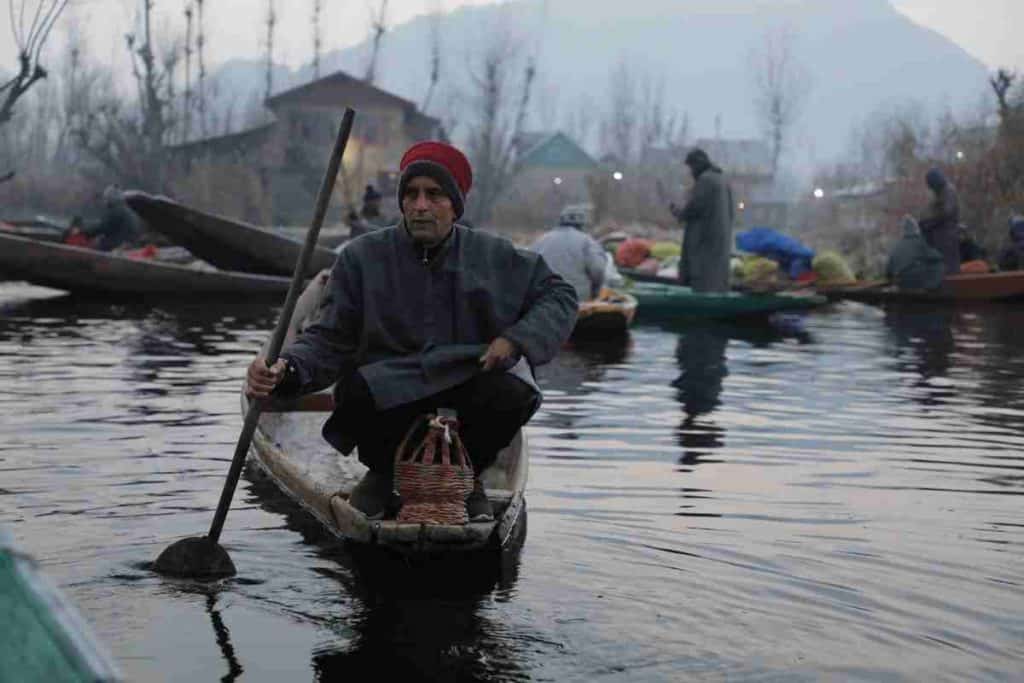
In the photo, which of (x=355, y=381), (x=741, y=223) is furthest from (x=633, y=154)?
(x=355, y=381)

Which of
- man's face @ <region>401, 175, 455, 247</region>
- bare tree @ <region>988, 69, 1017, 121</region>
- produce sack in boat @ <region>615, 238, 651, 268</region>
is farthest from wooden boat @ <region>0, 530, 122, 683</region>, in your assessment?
bare tree @ <region>988, 69, 1017, 121</region>

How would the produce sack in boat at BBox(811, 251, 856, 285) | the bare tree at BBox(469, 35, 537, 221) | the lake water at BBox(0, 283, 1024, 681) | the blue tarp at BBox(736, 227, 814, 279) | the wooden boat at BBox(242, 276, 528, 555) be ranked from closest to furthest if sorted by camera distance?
the lake water at BBox(0, 283, 1024, 681)
the wooden boat at BBox(242, 276, 528, 555)
the produce sack in boat at BBox(811, 251, 856, 285)
the blue tarp at BBox(736, 227, 814, 279)
the bare tree at BBox(469, 35, 537, 221)

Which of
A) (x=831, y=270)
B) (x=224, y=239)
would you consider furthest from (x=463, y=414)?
(x=831, y=270)

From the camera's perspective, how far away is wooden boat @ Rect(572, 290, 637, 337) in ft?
43.3

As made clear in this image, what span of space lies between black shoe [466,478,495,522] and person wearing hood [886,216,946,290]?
15086 mm

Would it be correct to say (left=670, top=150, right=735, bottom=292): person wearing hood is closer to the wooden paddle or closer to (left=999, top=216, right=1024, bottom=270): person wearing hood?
(left=999, top=216, right=1024, bottom=270): person wearing hood

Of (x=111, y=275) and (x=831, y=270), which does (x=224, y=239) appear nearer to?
(x=111, y=275)

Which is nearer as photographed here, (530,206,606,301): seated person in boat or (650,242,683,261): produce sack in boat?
(530,206,606,301): seated person in boat

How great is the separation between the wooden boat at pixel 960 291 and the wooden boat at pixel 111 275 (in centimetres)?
655

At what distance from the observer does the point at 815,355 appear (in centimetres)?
1308

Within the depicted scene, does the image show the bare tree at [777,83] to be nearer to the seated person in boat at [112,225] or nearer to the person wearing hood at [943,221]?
the person wearing hood at [943,221]

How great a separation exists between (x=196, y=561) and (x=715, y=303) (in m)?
11.3

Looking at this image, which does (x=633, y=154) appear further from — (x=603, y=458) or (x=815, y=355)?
(x=603, y=458)

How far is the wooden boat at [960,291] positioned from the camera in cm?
1922
